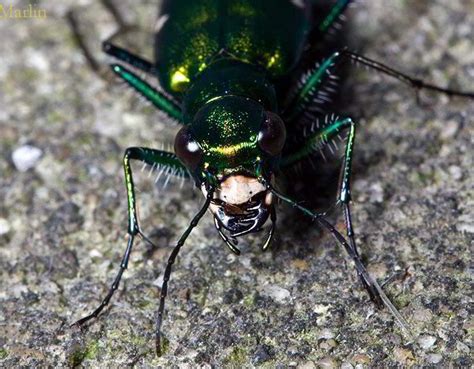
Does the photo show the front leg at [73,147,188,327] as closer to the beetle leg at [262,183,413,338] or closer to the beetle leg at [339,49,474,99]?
the beetle leg at [262,183,413,338]

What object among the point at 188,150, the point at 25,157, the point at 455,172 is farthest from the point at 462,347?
the point at 25,157

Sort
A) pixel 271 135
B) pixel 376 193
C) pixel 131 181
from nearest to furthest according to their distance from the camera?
pixel 271 135 < pixel 131 181 < pixel 376 193

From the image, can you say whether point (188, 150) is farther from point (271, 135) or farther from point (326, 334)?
point (326, 334)

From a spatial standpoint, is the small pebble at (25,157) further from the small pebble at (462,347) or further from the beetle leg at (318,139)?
the small pebble at (462,347)

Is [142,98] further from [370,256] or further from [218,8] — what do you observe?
[370,256]

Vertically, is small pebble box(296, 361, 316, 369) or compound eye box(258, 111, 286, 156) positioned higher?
compound eye box(258, 111, 286, 156)

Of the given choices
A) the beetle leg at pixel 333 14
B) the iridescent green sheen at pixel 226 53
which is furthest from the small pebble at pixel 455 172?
the beetle leg at pixel 333 14

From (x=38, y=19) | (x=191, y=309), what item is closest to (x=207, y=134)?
(x=191, y=309)

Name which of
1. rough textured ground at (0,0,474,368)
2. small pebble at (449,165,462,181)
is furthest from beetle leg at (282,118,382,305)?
small pebble at (449,165,462,181)
